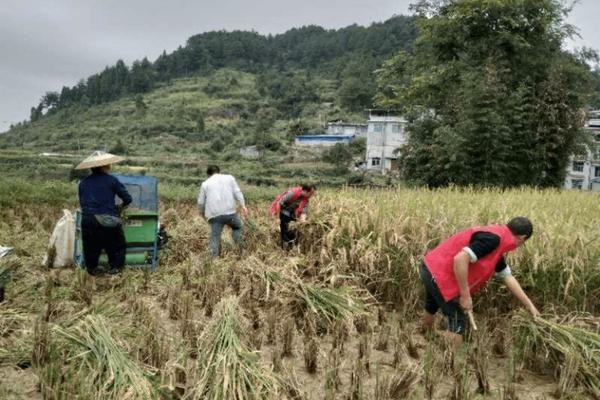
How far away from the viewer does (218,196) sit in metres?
6.36

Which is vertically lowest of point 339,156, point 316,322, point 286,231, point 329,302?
point 316,322

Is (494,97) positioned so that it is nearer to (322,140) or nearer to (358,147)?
(358,147)

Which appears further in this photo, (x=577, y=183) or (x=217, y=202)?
(x=577, y=183)

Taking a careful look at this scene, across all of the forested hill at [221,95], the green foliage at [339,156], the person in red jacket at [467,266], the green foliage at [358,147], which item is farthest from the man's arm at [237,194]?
the forested hill at [221,95]

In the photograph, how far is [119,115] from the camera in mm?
75750

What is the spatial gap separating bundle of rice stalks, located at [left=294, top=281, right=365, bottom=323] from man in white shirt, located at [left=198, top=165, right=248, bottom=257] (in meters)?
1.97

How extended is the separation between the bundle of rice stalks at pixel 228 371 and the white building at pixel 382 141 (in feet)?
125

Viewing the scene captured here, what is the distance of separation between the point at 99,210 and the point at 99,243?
0.39 m

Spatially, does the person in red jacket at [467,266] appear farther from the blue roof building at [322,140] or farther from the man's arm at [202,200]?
the blue roof building at [322,140]

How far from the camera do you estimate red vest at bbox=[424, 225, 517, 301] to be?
3.51m

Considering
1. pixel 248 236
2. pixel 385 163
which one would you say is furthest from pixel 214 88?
pixel 248 236

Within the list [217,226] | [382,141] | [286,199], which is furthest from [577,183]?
[217,226]

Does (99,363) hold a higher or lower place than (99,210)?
lower

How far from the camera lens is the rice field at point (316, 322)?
3.12m
